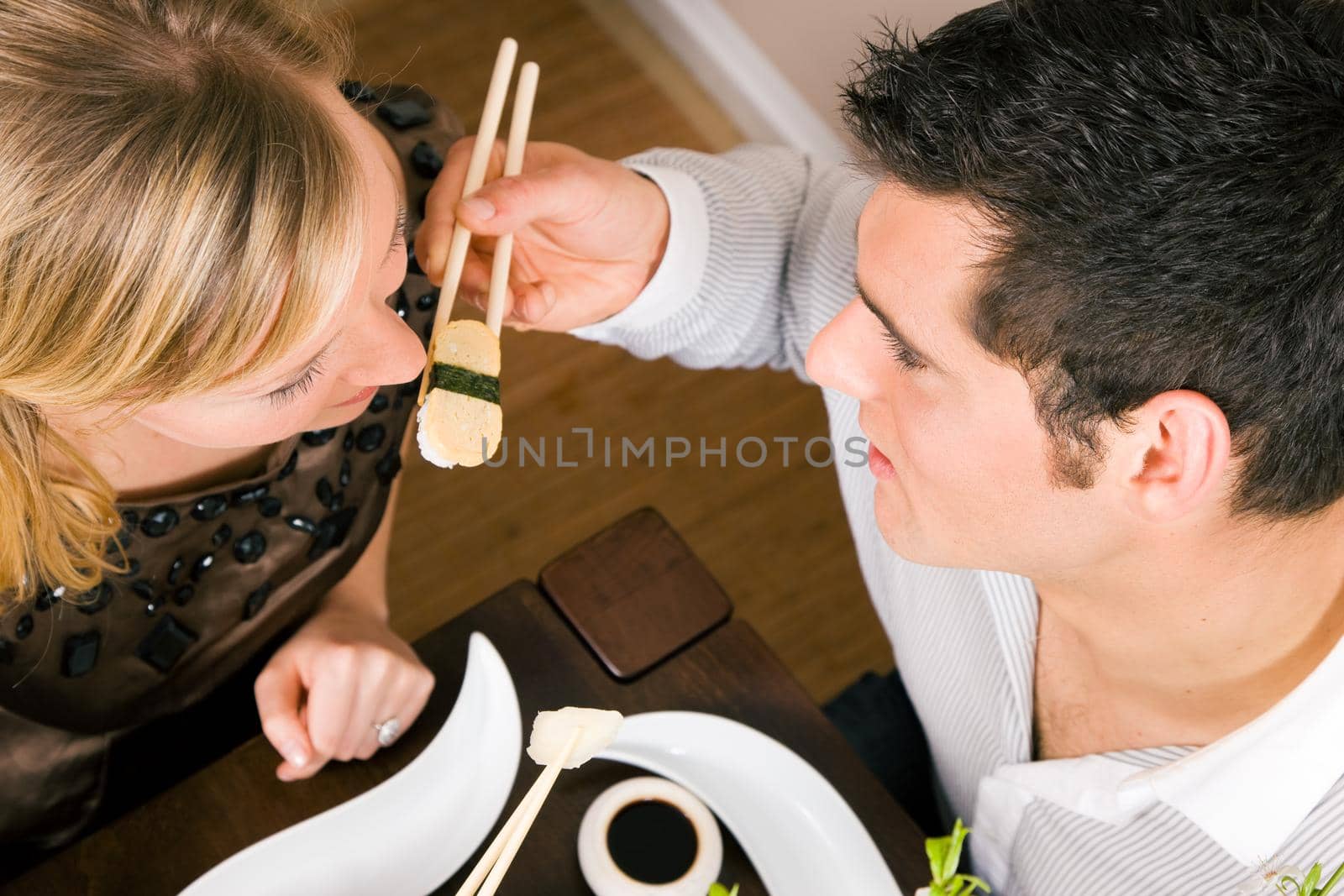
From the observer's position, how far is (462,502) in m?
2.26

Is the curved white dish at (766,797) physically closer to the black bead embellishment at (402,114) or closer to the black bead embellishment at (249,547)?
the black bead embellishment at (249,547)

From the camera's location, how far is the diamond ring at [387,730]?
1.11 meters

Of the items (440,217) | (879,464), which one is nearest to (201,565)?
(440,217)

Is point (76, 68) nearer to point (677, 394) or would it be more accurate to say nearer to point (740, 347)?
point (740, 347)

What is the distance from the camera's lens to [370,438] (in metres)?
1.34

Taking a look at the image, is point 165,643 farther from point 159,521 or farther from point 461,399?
point 461,399

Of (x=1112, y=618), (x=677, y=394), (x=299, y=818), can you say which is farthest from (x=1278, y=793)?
(x=677, y=394)

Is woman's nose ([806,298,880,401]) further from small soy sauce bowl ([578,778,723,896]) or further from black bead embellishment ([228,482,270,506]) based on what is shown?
black bead embellishment ([228,482,270,506])

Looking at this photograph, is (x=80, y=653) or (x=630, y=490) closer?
(x=80, y=653)

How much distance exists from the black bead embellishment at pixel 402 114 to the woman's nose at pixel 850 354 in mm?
599

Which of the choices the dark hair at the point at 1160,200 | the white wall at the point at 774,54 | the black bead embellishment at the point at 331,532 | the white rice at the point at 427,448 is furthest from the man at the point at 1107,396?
the white wall at the point at 774,54

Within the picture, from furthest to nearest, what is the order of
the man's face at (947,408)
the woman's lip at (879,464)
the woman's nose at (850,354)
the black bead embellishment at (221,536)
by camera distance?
the black bead embellishment at (221,536), the woman's lip at (879,464), the woman's nose at (850,354), the man's face at (947,408)

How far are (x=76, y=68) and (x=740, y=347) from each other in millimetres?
855

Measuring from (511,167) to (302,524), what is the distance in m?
0.46
